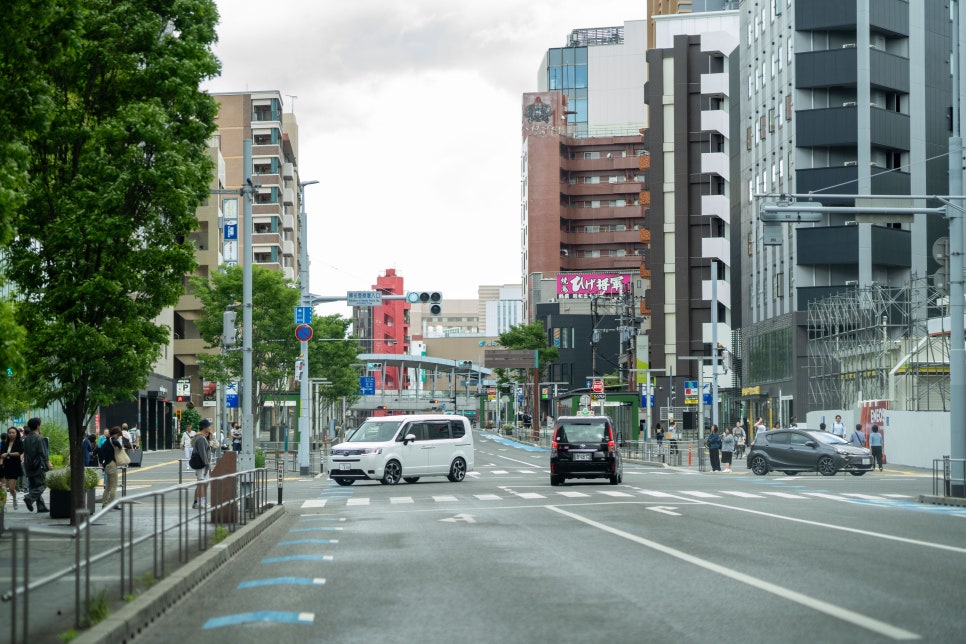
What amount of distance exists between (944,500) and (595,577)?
53.0 feet

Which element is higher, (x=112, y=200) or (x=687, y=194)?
(x=687, y=194)

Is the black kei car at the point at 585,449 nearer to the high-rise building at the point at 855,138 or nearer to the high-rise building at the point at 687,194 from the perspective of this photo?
the high-rise building at the point at 855,138

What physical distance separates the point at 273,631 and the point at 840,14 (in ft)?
212

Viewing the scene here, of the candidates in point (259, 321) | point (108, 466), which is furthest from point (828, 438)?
point (259, 321)

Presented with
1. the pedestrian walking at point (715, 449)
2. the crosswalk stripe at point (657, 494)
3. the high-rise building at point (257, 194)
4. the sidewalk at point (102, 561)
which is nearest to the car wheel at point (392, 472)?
the crosswalk stripe at point (657, 494)

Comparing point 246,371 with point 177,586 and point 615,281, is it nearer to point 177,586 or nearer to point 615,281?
point 177,586

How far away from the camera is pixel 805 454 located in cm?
4234

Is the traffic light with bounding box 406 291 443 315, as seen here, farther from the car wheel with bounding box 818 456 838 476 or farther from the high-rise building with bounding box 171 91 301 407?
the high-rise building with bounding box 171 91 301 407

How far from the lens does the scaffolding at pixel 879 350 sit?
170 ft

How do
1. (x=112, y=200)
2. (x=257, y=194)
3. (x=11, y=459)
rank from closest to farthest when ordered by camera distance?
(x=112, y=200), (x=11, y=459), (x=257, y=194)

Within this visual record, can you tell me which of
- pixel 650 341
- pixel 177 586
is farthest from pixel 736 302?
pixel 177 586

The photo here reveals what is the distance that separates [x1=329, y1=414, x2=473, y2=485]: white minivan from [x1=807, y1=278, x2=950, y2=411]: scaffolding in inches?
751

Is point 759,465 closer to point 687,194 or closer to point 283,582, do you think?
point 283,582

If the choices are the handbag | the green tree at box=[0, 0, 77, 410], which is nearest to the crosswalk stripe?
the handbag
